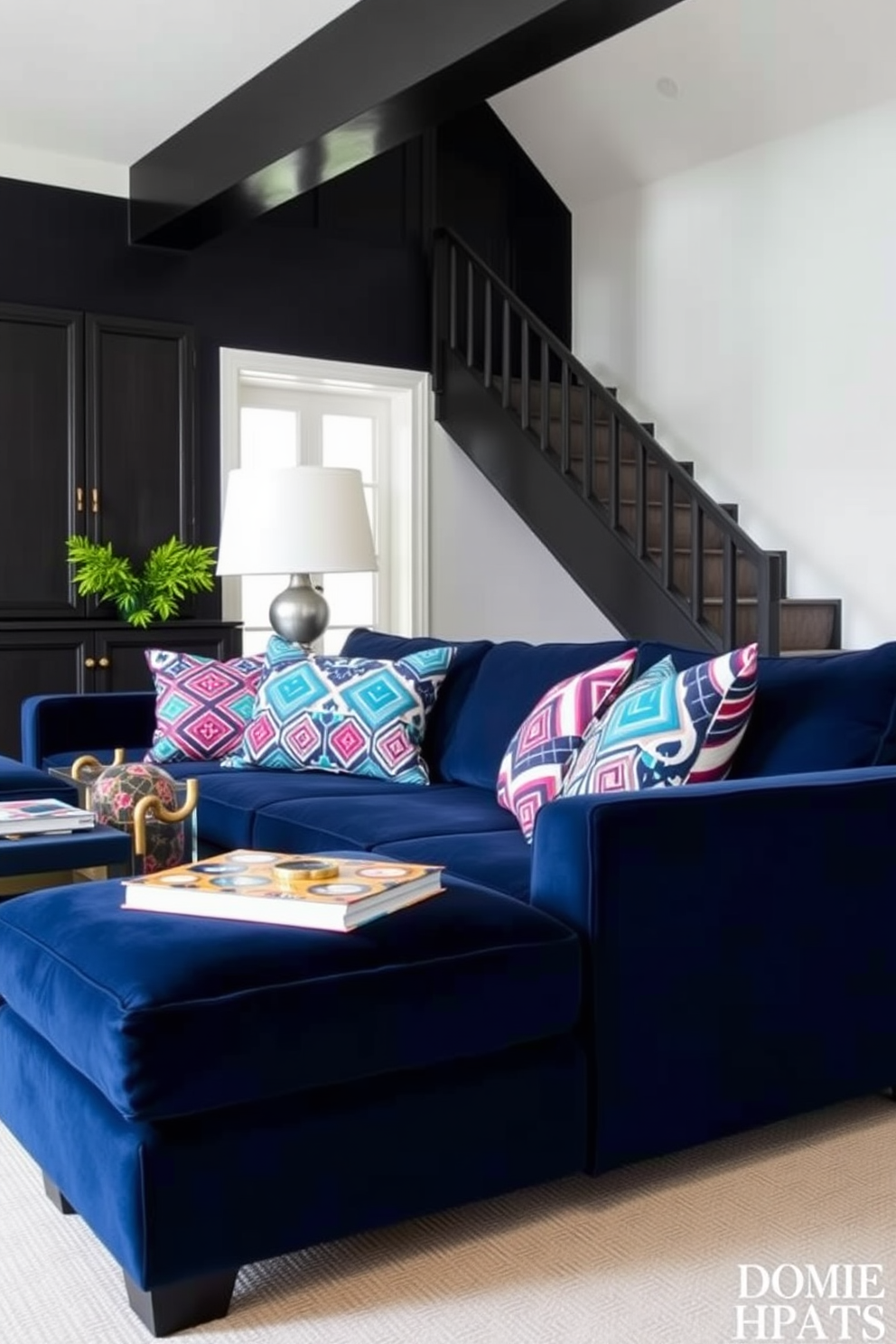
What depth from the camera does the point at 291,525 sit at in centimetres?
421

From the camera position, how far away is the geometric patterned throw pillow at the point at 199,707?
13.3 ft

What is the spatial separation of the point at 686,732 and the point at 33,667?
377 centimetres

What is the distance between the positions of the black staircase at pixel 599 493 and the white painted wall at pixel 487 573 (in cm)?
24

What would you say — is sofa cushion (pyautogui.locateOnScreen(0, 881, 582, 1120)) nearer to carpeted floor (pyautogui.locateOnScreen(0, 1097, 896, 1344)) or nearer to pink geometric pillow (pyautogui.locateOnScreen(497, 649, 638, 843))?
carpeted floor (pyautogui.locateOnScreen(0, 1097, 896, 1344))

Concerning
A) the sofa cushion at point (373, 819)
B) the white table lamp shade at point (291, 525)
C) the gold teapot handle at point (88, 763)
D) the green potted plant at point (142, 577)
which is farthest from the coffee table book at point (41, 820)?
the green potted plant at point (142, 577)

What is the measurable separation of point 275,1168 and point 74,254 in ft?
16.8

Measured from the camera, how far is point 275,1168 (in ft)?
5.82

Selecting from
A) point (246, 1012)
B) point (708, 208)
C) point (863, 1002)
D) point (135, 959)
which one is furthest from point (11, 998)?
point (708, 208)

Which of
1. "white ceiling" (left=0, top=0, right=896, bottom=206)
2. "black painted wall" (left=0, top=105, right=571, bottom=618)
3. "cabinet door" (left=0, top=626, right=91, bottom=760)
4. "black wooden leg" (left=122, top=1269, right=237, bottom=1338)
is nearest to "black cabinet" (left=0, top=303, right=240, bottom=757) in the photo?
"cabinet door" (left=0, top=626, right=91, bottom=760)

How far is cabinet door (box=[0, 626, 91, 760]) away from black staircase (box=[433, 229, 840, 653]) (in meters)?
2.30

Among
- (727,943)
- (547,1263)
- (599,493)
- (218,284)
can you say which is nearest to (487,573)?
(599,493)

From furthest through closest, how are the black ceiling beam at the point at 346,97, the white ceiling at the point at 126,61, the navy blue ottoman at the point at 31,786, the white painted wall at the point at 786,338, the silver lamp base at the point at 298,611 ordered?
the white painted wall at the point at 786,338 < the white ceiling at the point at 126,61 < the silver lamp base at the point at 298,611 < the black ceiling beam at the point at 346,97 < the navy blue ottoman at the point at 31,786

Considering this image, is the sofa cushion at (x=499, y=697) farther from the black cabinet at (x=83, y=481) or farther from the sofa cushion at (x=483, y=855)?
the black cabinet at (x=83, y=481)

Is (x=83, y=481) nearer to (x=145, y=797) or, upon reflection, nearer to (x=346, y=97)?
(x=346, y=97)
